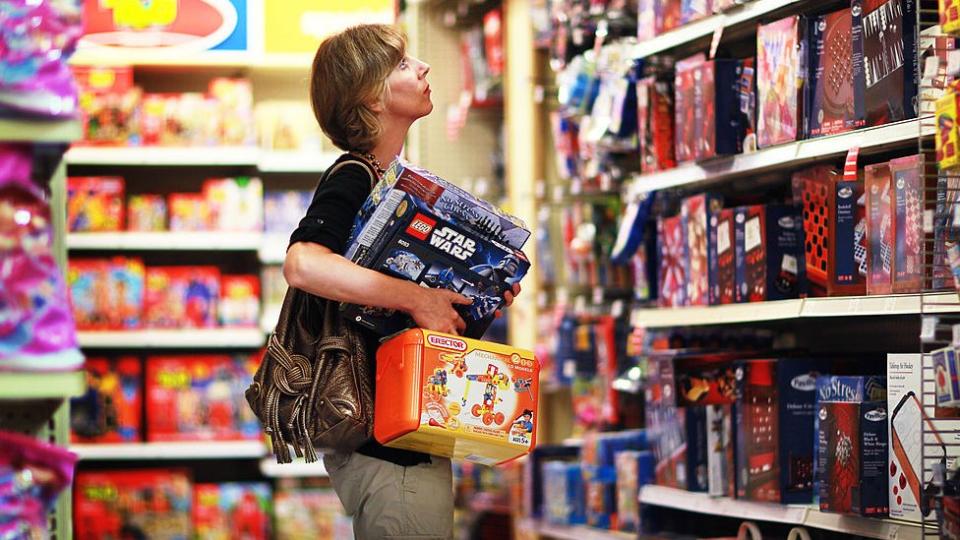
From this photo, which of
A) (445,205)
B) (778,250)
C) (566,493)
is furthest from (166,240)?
(445,205)

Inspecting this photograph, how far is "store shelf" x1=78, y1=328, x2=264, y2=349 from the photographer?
591cm

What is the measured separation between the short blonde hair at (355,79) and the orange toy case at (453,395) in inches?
18.5

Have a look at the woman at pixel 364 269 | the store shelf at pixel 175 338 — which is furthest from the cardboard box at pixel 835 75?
the store shelf at pixel 175 338

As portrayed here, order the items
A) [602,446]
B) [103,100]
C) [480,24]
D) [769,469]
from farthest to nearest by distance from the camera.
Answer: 1. [480,24]
2. [103,100]
3. [602,446]
4. [769,469]

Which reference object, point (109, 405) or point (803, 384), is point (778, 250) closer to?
point (803, 384)

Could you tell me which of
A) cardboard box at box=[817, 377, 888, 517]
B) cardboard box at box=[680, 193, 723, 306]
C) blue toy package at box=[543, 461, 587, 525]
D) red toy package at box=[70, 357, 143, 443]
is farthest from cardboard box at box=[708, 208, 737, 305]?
red toy package at box=[70, 357, 143, 443]

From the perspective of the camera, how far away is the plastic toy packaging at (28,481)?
2199 mm

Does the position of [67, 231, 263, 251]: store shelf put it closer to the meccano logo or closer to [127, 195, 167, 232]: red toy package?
[127, 195, 167, 232]: red toy package

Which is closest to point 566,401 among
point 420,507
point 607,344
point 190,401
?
point 607,344

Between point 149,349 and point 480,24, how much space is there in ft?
7.12

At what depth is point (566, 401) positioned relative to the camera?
6.27m

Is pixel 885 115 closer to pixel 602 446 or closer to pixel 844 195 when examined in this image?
pixel 844 195

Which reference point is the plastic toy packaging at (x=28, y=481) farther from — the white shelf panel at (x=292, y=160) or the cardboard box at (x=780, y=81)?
the white shelf panel at (x=292, y=160)

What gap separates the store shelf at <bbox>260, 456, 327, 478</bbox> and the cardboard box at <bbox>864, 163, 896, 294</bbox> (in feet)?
10.9
